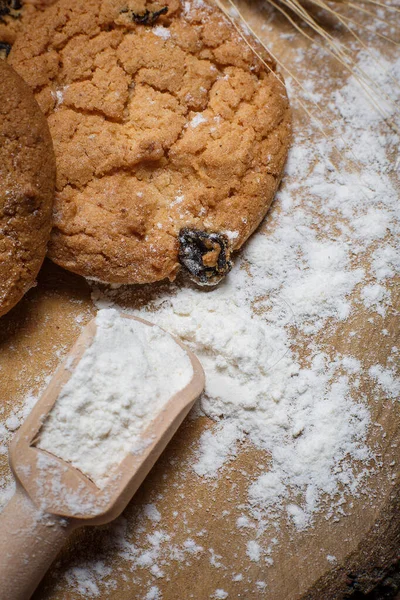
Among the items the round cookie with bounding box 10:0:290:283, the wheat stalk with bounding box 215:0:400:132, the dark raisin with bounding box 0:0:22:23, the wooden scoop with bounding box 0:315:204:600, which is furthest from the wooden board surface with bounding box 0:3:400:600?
the dark raisin with bounding box 0:0:22:23

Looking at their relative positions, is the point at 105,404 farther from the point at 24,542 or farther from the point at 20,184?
the point at 20,184

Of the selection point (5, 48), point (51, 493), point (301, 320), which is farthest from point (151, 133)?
point (51, 493)

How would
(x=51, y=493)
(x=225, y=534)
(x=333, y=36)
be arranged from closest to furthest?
(x=51, y=493)
(x=225, y=534)
(x=333, y=36)

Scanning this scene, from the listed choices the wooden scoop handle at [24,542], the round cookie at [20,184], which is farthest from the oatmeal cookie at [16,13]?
the wooden scoop handle at [24,542]

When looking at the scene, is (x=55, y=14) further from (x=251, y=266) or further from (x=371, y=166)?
(x=371, y=166)

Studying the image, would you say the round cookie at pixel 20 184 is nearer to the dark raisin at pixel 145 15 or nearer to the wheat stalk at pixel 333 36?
the dark raisin at pixel 145 15

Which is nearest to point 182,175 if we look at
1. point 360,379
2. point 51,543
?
point 360,379
